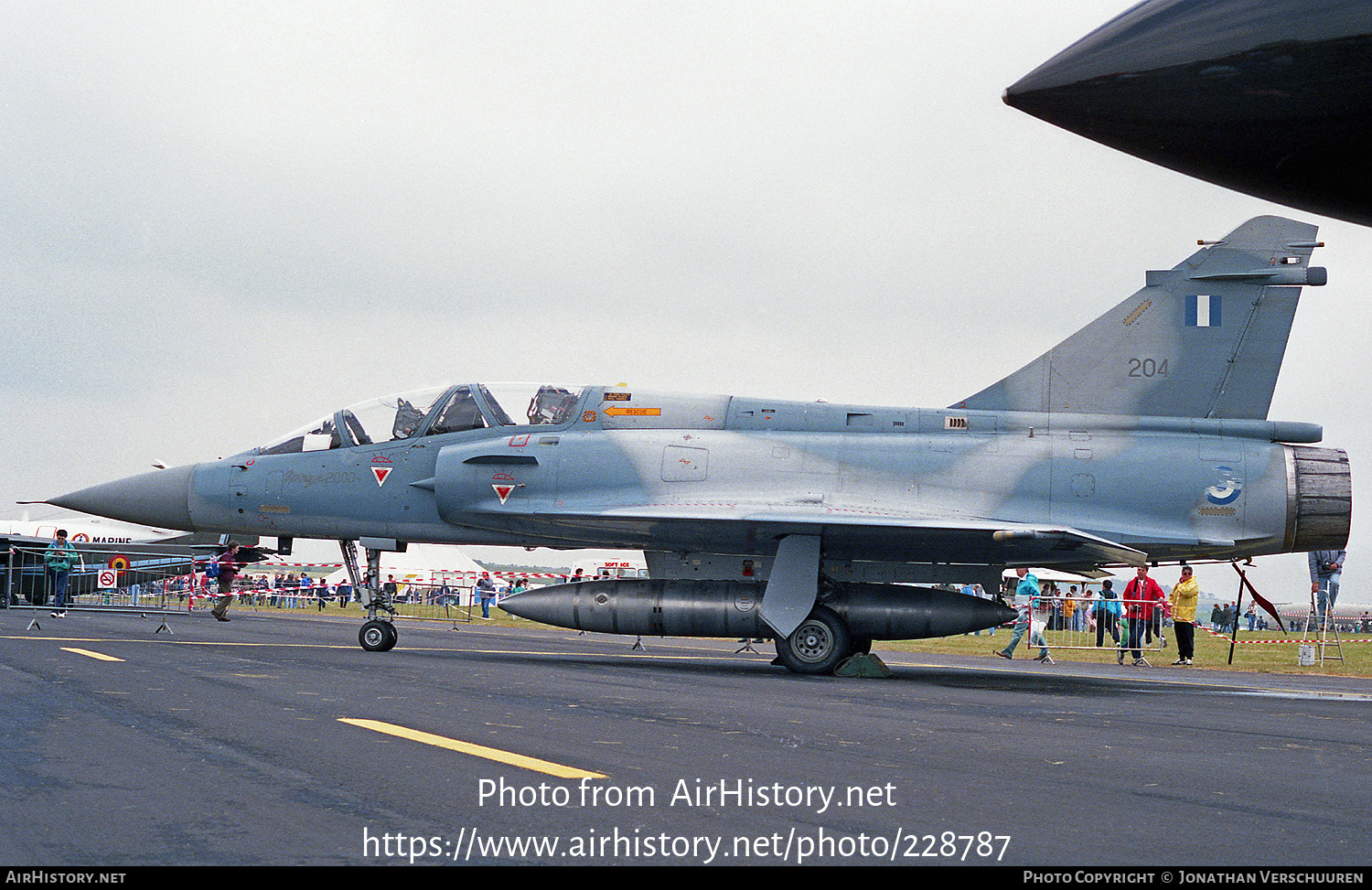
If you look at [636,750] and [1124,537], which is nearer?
[636,750]

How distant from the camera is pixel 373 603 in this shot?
594 inches

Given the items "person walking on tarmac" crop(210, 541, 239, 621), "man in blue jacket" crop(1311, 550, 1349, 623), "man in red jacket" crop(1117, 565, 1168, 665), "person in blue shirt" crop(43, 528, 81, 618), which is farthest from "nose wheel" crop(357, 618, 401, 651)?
"man in blue jacket" crop(1311, 550, 1349, 623)

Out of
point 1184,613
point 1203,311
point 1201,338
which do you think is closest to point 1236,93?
point 1201,338

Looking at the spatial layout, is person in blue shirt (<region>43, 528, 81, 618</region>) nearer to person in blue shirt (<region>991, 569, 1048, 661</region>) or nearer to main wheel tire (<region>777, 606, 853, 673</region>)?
main wheel tire (<region>777, 606, 853, 673</region>)

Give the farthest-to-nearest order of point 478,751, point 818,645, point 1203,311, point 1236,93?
point 1203,311 → point 818,645 → point 478,751 → point 1236,93

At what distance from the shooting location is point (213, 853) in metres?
3.47

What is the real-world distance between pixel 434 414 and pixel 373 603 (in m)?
2.43

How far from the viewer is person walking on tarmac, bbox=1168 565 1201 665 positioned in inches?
768

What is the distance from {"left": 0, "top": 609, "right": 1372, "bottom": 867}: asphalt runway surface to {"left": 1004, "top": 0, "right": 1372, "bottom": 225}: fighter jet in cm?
204

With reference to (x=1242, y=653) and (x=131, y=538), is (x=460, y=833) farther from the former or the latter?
(x=131, y=538)

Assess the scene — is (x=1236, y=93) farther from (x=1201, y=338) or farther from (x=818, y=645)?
(x=1201, y=338)

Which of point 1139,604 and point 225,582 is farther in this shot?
point 225,582
